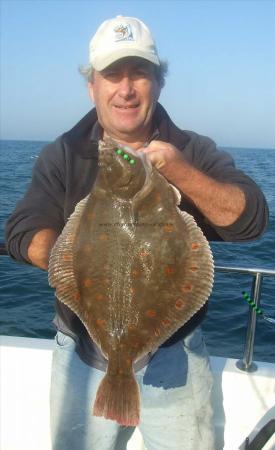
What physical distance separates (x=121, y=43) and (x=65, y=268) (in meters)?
1.31

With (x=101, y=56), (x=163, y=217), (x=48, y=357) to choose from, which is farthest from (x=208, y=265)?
(x=48, y=357)

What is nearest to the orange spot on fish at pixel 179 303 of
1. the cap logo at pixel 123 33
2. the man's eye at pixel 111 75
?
the man's eye at pixel 111 75

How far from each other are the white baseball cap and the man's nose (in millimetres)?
122

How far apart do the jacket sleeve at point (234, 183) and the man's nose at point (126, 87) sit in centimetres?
49

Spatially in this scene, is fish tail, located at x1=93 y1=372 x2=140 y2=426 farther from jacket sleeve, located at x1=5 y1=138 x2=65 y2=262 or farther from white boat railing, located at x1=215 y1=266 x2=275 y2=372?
white boat railing, located at x1=215 y1=266 x2=275 y2=372

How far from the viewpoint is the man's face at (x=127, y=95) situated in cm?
284

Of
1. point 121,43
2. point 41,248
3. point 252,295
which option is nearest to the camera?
point 41,248

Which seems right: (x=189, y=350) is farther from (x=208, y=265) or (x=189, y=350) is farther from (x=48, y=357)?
(x=48, y=357)

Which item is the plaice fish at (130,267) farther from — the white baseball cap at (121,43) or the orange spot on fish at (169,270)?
the white baseball cap at (121,43)

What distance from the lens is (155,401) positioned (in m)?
2.88

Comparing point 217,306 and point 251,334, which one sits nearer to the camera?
point 251,334

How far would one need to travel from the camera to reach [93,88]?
3.08 metres

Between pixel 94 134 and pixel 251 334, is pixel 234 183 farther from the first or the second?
pixel 251 334

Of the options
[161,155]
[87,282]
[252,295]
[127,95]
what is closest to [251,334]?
[252,295]
